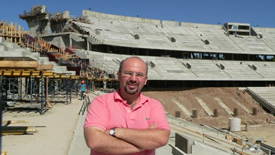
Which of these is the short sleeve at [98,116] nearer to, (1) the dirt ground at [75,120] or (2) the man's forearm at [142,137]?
(2) the man's forearm at [142,137]

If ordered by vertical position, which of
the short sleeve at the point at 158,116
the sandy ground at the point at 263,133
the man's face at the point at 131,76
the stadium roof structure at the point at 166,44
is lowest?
the sandy ground at the point at 263,133

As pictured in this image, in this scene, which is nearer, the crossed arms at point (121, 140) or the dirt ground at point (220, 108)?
the crossed arms at point (121, 140)

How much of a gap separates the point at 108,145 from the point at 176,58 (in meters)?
50.7

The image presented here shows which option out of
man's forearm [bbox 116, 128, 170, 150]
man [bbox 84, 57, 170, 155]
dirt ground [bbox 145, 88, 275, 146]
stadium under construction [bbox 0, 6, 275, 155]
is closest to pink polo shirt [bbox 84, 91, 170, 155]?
man [bbox 84, 57, 170, 155]

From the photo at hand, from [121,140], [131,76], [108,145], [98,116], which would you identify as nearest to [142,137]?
[121,140]

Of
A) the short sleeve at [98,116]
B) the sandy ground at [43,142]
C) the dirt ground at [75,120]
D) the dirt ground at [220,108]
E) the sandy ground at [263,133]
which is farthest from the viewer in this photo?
the dirt ground at [220,108]

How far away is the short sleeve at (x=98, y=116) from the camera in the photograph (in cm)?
285

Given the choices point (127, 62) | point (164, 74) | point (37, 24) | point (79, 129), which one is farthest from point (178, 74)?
point (127, 62)

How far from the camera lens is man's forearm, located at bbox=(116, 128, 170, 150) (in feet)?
9.05

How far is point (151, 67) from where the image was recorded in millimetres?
46281

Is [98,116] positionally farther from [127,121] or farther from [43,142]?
[43,142]

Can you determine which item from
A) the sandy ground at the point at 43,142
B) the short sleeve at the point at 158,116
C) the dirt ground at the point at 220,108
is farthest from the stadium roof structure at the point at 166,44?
the short sleeve at the point at 158,116

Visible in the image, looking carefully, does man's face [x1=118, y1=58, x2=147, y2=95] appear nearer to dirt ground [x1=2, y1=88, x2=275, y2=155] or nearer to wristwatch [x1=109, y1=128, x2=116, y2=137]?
wristwatch [x1=109, y1=128, x2=116, y2=137]

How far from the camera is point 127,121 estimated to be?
2.92 m
